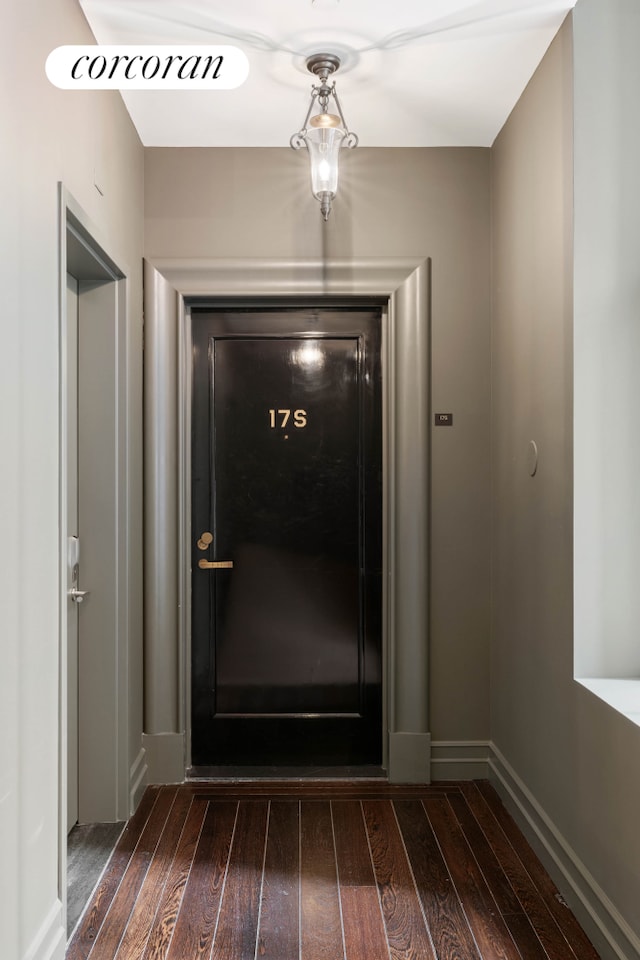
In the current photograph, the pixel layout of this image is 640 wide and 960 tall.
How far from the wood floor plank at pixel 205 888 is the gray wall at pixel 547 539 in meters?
1.05

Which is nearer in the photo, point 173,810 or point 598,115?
point 598,115

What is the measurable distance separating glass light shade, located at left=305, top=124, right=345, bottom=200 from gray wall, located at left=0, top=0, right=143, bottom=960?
30.9 inches

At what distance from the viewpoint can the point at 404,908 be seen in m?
2.18

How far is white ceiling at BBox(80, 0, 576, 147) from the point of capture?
2234 millimetres

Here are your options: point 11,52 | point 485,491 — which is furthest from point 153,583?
point 11,52

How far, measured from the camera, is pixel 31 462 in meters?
1.75

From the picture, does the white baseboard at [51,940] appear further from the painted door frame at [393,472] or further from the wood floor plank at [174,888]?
the painted door frame at [393,472]

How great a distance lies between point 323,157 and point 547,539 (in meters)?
1.51

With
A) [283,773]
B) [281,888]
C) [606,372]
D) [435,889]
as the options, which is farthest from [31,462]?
[283,773]

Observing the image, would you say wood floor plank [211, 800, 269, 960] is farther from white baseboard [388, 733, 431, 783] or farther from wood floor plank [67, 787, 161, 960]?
white baseboard [388, 733, 431, 783]

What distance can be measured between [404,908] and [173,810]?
104 centimetres

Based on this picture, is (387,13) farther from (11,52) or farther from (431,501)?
(431,501)

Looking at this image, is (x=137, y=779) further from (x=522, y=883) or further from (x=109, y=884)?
(x=522, y=883)

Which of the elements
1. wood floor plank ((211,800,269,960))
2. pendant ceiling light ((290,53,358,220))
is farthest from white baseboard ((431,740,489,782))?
pendant ceiling light ((290,53,358,220))
